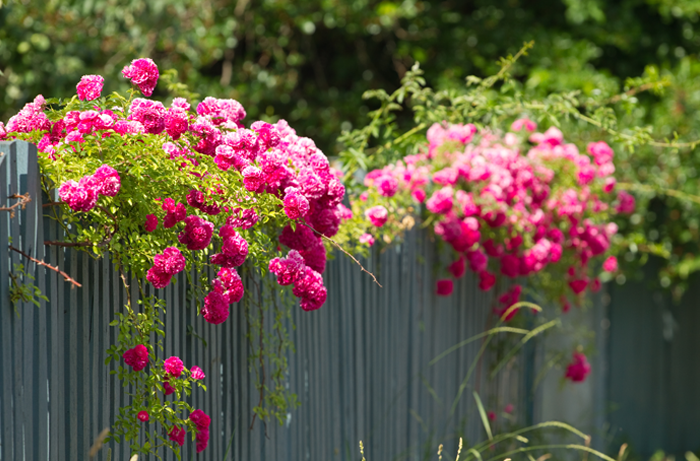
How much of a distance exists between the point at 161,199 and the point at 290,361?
93 cm

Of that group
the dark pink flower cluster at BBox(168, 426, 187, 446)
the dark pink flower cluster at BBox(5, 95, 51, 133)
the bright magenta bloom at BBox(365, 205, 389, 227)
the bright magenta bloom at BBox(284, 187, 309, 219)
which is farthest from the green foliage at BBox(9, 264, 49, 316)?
the bright magenta bloom at BBox(365, 205, 389, 227)

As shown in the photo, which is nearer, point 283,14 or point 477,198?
point 477,198

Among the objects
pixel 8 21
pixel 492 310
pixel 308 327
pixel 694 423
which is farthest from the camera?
pixel 694 423

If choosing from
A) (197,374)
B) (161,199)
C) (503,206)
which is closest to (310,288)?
(197,374)

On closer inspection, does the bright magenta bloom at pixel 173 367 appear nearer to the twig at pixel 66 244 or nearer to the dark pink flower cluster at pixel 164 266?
the dark pink flower cluster at pixel 164 266

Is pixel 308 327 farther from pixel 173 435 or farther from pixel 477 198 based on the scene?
pixel 477 198

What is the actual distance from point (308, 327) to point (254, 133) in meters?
0.89

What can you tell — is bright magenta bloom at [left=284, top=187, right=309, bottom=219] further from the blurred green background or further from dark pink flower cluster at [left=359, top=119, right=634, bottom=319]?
the blurred green background

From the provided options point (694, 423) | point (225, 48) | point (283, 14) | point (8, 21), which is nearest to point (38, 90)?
point (8, 21)

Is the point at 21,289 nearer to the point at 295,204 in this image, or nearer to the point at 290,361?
the point at 295,204

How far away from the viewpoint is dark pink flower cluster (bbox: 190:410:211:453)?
1.93 m

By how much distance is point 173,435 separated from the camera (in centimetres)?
188

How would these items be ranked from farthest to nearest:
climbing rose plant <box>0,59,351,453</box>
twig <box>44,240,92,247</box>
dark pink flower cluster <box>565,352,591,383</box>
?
dark pink flower cluster <box>565,352,591,383</box> < climbing rose plant <box>0,59,351,453</box> < twig <box>44,240,92,247</box>

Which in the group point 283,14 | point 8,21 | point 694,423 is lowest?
point 694,423
